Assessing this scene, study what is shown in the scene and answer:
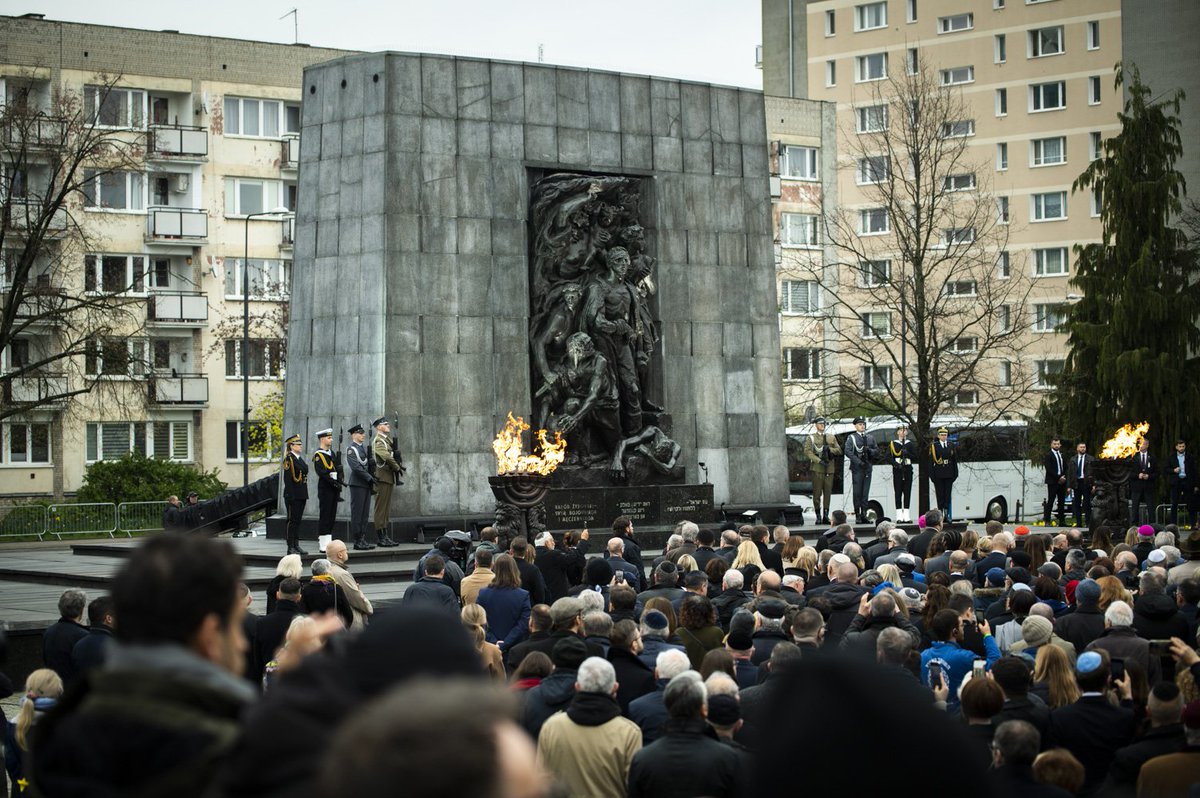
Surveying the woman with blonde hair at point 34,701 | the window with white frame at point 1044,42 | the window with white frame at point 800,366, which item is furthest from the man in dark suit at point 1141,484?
the window with white frame at point 1044,42

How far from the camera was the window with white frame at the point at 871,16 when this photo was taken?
3071 inches

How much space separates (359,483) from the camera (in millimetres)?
24547

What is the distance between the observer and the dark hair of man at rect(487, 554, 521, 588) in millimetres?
12750

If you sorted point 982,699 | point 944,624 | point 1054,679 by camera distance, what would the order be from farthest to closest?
point 944,624 → point 1054,679 → point 982,699

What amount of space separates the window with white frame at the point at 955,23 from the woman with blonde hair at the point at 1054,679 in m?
70.4

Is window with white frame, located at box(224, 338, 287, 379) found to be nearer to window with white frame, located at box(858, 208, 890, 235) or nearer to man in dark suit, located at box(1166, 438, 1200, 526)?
window with white frame, located at box(858, 208, 890, 235)

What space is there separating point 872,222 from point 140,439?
35339 mm

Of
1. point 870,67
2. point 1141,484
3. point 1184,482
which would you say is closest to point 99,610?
point 1141,484

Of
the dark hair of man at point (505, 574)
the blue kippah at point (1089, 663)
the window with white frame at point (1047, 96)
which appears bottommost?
the blue kippah at point (1089, 663)

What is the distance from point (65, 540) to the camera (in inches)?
1570

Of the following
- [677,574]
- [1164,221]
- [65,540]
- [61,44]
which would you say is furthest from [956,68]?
[677,574]

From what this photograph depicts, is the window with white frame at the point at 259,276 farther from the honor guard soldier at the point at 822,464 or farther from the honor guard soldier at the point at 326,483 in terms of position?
the honor guard soldier at the point at 326,483

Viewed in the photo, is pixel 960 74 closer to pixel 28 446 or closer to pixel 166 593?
pixel 28 446

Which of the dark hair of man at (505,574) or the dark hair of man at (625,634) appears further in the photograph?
the dark hair of man at (505,574)
